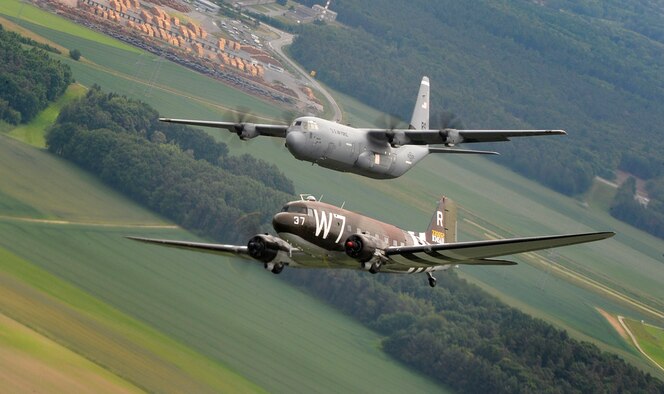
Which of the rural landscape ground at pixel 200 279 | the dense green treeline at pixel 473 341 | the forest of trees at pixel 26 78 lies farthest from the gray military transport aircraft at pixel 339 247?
the forest of trees at pixel 26 78

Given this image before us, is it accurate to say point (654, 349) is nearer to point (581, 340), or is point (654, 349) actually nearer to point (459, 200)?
point (581, 340)

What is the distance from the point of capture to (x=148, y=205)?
11631cm

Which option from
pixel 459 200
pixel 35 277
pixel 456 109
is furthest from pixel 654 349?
pixel 456 109

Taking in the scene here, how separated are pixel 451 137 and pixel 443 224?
6270 mm

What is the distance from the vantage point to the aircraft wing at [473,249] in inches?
1801

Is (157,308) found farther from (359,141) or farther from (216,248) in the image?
(216,248)

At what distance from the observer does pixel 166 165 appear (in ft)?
410

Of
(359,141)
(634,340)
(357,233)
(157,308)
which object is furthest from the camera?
(634,340)

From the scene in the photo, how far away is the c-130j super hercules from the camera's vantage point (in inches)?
1960

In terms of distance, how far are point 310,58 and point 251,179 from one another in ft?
161

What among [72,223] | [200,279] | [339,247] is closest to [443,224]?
[339,247]

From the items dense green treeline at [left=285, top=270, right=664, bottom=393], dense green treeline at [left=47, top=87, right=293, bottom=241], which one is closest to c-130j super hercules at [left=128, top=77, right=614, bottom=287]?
dense green treeline at [left=285, top=270, right=664, bottom=393]

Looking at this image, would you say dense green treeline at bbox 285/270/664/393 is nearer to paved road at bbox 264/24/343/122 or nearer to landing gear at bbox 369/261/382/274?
paved road at bbox 264/24/343/122

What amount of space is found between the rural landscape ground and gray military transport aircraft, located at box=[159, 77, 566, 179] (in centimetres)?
638
